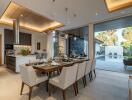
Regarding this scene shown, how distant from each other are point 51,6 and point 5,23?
13.8 ft

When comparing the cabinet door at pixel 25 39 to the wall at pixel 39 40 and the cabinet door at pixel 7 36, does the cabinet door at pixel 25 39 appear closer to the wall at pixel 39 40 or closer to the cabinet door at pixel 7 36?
the wall at pixel 39 40

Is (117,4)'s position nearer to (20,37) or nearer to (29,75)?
(29,75)

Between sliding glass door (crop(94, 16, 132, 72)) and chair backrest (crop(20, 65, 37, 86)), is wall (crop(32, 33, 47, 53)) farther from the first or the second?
chair backrest (crop(20, 65, 37, 86))

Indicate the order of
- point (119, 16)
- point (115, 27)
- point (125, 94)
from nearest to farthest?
point (125, 94) → point (119, 16) → point (115, 27)

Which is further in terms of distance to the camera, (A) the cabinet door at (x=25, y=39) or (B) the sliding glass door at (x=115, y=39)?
(A) the cabinet door at (x=25, y=39)

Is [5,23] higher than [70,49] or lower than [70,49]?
higher

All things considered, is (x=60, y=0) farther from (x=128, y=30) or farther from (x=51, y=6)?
(x=128, y=30)

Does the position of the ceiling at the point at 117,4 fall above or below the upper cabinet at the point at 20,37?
above

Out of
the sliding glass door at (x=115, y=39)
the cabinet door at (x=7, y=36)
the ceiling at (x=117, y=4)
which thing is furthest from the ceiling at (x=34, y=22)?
the ceiling at (x=117, y=4)

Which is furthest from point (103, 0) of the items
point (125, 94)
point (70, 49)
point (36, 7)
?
point (70, 49)

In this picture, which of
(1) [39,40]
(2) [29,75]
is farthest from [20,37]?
(2) [29,75]

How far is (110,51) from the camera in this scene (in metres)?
7.21

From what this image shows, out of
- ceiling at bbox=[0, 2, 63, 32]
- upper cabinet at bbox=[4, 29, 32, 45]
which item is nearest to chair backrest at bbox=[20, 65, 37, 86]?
ceiling at bbox=[0, 2, 63, 32]

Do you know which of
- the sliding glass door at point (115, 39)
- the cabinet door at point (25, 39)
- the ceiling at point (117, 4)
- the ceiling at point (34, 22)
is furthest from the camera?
the cabinet door at point (25, 39)
